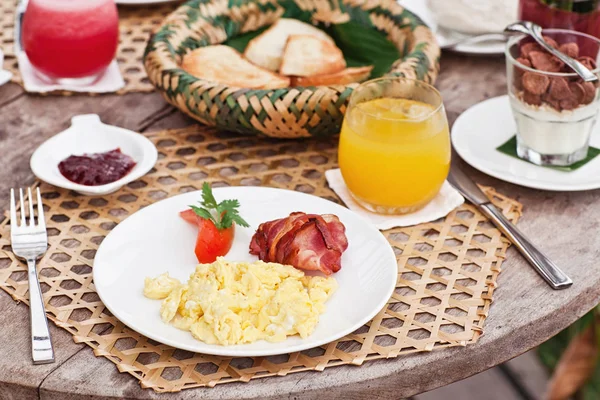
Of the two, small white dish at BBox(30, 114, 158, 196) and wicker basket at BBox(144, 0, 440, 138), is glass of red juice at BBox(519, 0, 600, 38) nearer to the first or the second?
wicker basket at BBox(144, 0, 440, 138)

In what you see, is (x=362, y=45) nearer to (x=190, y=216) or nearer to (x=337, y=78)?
(x=337, y=78)

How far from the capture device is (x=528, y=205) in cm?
171

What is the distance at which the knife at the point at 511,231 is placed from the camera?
4.79ft

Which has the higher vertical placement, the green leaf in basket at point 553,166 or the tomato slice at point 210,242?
the tomato slice at point 210,242

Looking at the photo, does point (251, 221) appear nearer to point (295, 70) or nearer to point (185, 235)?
point (185, 235)

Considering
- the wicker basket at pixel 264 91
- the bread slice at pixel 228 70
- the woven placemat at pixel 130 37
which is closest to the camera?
the wicker basket at pixel 264 91

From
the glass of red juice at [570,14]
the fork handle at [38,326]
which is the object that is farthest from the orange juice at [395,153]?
the fork handle at [38,326]

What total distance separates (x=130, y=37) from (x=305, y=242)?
1.32 metres

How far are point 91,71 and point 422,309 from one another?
1.25 metres

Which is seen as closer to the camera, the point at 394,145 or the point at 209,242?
the point at 209,242

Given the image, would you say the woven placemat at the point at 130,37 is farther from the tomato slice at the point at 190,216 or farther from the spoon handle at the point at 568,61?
the spoon handle at the point at 568,61

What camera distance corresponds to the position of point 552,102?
1729 millimetres

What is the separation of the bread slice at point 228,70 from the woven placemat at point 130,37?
0.22m

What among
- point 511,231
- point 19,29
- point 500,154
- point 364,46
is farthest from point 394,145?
point 19,29
